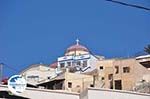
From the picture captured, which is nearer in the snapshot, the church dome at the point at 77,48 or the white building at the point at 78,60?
the white building at the point at 78,60

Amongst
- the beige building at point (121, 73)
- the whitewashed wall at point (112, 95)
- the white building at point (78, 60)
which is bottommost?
the whitewashed wall at point (112, 95)

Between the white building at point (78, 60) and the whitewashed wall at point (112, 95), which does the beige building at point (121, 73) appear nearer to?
the white building at point (78, 60)

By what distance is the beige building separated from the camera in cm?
6562

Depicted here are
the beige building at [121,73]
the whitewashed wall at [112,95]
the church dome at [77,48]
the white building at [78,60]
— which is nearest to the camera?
the whitewashed wall at [112,95]

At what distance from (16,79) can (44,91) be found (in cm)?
1212

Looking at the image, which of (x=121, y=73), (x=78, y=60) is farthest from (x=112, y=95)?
(x=78, y=60)

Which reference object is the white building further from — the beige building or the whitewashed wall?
the whitewashed wall

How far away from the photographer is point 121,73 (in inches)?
2689

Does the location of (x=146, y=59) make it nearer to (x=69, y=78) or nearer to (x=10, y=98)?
(x=10, y=98)

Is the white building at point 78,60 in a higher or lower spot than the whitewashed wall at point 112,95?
higher

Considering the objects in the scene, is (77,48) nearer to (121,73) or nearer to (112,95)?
(121,73)

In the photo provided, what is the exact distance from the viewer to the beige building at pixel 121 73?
65.6m

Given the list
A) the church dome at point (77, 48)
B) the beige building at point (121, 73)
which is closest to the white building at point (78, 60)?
the church dome at point (77, 48)

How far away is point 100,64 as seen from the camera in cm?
7294
